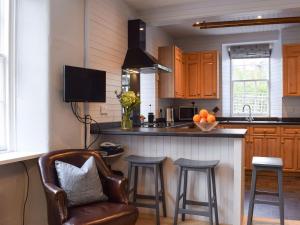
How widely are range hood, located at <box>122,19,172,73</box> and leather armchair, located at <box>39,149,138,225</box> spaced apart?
1730 mm

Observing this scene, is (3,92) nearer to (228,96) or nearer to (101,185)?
(101,185)

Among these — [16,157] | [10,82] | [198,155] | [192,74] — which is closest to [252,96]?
[192,74]

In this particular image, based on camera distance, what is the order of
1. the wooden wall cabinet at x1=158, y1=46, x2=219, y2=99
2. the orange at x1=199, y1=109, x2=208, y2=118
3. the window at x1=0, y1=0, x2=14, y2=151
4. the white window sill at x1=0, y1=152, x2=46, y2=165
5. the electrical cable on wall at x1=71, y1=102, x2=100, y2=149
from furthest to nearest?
1. the wooden wall cabinet at x1=158, y1=46, x2=219, y2=99
2. the orange at x1=199, y1=109, x2=208, y2=118
3. the electrical cable on wall at x1=71, y1=102, x2=100, y2=149
4. the window at x1=0, y1=0, x2=14, y2=151
5. the white window sill at x1=0, y1=152, x2=46, y2=165

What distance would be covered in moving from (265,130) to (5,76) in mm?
4816

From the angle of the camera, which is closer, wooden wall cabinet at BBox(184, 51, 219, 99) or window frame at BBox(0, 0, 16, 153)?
window frame at BBox(0, 0, 16, 153)

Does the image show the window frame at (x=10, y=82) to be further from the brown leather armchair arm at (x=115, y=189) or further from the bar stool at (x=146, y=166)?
the bar stool at (x=146, y=166)

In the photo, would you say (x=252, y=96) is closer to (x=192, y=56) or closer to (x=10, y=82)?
(x=192, y=56)

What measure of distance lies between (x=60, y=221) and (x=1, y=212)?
0.67m

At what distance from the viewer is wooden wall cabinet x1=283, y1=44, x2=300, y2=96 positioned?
5.81 m

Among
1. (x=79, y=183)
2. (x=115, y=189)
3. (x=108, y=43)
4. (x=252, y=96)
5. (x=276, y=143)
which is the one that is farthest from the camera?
(x=252, y=96)

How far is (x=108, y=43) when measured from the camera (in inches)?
156

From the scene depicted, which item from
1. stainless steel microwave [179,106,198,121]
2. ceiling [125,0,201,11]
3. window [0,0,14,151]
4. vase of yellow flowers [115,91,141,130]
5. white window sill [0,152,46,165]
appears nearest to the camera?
white window sill [0,152,46,165]

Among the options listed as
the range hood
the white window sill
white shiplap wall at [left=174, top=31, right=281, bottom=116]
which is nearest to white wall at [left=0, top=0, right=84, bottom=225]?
the white window sill

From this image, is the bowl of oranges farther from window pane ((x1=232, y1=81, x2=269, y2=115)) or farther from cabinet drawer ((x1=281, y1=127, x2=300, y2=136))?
window pane ((x1=232, y1=81, x2=269, y2=115))
